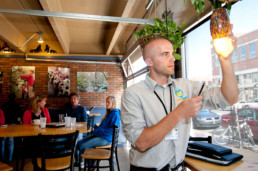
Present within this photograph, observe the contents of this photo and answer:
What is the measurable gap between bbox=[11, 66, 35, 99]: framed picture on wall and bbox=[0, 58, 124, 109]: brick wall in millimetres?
125

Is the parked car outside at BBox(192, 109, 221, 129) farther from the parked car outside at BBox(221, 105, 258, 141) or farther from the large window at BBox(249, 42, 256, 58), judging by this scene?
the large window at BBox(249, 42, 256, 58)

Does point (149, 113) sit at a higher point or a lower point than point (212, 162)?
higher

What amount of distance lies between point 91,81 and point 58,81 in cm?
117

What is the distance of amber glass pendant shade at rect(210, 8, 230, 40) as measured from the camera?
3.27ft

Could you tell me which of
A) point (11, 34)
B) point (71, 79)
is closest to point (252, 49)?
point (71, 79)

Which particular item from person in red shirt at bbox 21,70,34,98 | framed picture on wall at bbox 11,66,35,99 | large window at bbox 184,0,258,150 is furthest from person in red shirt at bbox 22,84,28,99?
large window at bbox 184,0,258,150

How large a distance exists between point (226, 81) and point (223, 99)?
137 millimetres

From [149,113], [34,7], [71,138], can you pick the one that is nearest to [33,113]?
[71,138]

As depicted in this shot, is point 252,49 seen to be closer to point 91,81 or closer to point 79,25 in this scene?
point 79,25

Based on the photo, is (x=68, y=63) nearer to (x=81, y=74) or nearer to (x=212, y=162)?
(x=81, y=74)

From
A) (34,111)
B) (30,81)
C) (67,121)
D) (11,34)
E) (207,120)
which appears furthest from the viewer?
(30,81)

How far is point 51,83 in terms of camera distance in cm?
656

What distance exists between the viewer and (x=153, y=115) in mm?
1219

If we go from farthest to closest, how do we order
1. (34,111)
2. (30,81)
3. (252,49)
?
(30,81)
(34,111)
(252,49)
